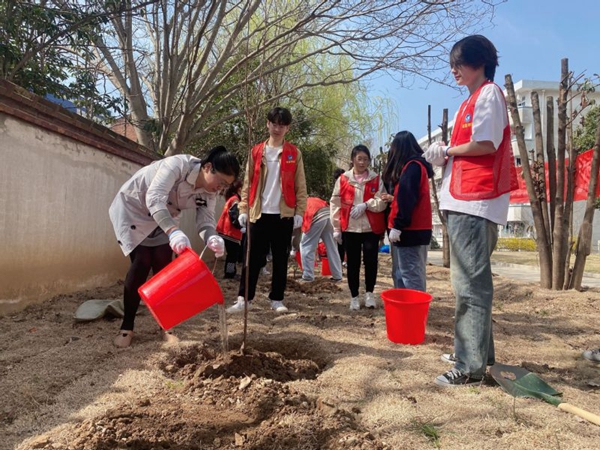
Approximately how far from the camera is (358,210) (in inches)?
155

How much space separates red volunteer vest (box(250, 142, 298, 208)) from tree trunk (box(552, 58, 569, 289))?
11.8ft

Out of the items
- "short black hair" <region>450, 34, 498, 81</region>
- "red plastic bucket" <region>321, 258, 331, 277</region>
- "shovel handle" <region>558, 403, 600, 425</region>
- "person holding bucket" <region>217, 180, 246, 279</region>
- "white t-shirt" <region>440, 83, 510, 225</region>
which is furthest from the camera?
"red plastic bucket" <region>321, 258, 331, 277</region>

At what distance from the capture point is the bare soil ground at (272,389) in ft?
5.48

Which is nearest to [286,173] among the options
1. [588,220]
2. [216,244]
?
[216,244]

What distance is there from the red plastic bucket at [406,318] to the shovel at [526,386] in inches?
26.4

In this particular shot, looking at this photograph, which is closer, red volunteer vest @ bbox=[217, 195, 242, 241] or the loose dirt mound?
the loose dirt mound

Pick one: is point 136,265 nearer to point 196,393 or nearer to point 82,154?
point 196,393

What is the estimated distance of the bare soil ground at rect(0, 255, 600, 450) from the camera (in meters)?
1.67

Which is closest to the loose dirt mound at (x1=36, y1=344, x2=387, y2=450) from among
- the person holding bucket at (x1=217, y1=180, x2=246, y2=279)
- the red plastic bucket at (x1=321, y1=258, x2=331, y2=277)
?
the person holding bucket at (x1=217, y1=180, x2=246, y2=279)

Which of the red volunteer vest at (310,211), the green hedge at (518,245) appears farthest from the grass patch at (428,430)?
the green hedge at (518,245)

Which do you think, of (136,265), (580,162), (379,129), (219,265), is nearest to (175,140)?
(219,265)

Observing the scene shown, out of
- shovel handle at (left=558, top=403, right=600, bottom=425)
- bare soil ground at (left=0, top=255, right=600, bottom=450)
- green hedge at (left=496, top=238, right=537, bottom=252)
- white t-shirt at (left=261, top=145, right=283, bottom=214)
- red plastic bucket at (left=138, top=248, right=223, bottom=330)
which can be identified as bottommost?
green hedge at (left=496, top=238, right=537, bottom=252)

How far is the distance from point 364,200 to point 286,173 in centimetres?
83

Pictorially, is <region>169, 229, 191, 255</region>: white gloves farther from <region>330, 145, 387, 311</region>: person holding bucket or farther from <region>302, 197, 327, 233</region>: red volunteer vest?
<region>302, 197, 327, 233</region>: red volunteer vest
